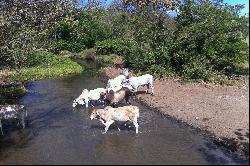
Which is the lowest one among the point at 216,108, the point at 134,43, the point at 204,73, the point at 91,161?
the point at 91,161

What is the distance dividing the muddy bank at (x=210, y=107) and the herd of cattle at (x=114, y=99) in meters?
0.93

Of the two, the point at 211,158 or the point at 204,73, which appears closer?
the point at 211,158

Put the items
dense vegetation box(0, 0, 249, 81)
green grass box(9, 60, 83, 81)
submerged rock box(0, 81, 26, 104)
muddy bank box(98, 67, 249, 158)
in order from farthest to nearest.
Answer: green grass box(9, 60, 83, 81)
submerged rock box(0, 81, 26, 104)
dense vegetation box(0, 0, 249, 81)
muddy bank box(98, 67, 249, 158)

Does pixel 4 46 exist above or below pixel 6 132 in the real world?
above

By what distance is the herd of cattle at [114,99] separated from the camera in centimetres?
1978

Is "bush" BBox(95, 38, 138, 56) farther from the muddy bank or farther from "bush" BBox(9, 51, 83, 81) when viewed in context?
the muddy bank

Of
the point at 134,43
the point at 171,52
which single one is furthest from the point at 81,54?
the point at 171,52

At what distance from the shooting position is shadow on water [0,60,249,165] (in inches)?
661

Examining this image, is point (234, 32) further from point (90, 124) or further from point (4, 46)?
point (4, 46)

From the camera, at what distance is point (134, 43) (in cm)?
3875

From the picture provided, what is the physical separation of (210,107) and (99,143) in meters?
7.66

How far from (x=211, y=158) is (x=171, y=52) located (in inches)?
760

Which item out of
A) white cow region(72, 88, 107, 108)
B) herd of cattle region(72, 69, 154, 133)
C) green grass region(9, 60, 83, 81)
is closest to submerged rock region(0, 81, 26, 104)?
green grass region(9, 60, 83, 81)

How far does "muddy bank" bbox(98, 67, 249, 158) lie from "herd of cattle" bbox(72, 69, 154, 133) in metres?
0.93
